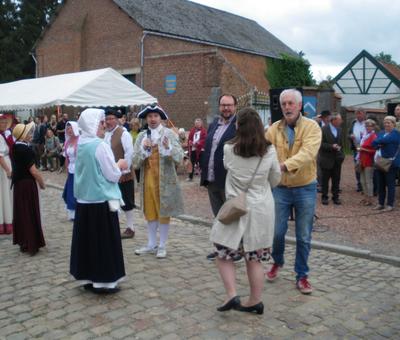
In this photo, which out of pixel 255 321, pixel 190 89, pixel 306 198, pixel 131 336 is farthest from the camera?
pixel 190 89

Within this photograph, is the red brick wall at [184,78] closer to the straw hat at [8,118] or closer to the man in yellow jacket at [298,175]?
the straw hat at [8,118]

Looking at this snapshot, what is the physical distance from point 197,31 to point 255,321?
26.0m

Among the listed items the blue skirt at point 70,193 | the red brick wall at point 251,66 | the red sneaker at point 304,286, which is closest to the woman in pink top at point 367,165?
the red sneaker at point 304,286

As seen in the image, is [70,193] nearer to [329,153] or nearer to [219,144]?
[219,144]

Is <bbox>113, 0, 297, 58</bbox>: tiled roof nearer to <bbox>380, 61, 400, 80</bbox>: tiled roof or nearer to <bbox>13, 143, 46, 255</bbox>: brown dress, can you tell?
<bbox>380, 61, 400, 80</bbox>: tiled roof

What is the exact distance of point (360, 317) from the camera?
4.28 meters

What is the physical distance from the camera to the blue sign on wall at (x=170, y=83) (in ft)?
75.0

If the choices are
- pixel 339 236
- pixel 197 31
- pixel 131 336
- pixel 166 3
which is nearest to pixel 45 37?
pixel 166 3

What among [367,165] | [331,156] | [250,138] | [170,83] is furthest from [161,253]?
[170,83]

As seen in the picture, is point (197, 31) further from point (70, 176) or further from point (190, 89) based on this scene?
point (70, 176)

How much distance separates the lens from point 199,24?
96.9ft

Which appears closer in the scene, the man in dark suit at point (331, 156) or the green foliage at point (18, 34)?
the man in dark suit at point (331, 156)

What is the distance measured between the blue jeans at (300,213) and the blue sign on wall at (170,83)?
60.8 feet

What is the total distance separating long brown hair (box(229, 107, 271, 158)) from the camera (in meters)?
3.98
